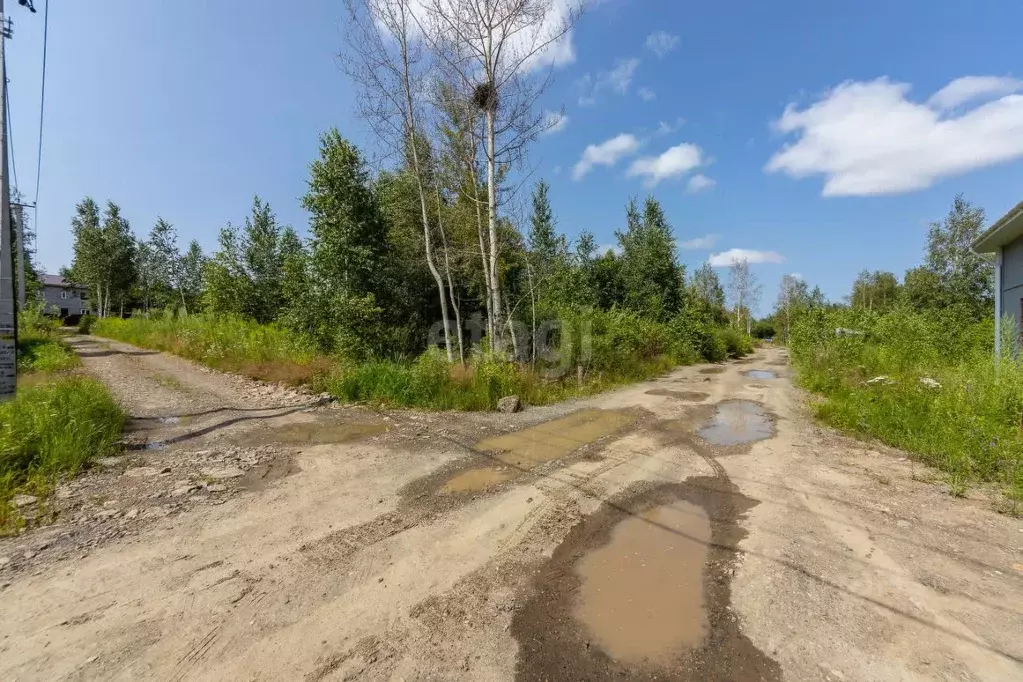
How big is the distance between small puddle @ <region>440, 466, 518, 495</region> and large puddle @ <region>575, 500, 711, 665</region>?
4.64ft

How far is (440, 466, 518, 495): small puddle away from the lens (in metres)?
4.41

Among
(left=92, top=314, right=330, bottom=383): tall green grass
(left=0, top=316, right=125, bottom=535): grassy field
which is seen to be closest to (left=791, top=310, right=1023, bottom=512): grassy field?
(left=0, top=316, right=125, bottom=535): grassy field

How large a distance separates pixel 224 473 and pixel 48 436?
5.69 feet

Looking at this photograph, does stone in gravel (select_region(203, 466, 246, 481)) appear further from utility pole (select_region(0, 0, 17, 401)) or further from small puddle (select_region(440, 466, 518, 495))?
utility pole (select_region(0, 0, 17, 401))

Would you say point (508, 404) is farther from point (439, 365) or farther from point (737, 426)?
point (737, 426)

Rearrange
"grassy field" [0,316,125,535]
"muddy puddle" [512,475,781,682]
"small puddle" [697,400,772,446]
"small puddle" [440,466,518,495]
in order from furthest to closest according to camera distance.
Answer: "small puddle" [697,400,772,446]
"small puddle" [440,466,518,495]
"grassy field" [0,316,125,535]
"muddy puddle" [512,475,781,682]

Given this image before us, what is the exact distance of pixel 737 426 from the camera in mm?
7277

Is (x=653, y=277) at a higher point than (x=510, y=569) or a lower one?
higher

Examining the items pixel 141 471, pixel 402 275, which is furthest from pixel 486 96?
pixel 141 471

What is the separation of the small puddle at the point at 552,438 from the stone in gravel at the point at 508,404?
0.90 metres

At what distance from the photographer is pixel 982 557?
10.1 feet

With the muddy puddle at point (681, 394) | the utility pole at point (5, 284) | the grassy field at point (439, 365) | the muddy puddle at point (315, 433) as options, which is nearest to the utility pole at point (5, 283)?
the utility pole at point (5, 284)

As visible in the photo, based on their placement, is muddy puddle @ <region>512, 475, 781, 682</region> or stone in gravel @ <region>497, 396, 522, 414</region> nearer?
muddy puddle @ <region>512, 475, 781, 682</region>

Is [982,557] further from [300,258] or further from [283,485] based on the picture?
[300,258]
